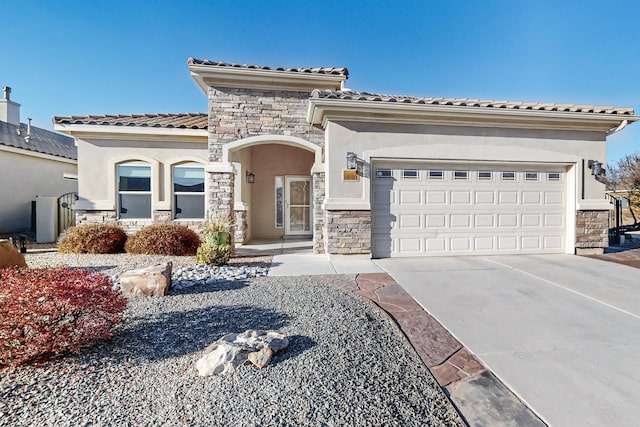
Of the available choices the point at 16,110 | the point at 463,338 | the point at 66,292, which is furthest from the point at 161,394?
the point at 16,110

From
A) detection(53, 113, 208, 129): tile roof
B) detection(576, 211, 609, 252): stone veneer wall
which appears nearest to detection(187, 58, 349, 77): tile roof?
detection(53, 113, 208, 129): tile roof

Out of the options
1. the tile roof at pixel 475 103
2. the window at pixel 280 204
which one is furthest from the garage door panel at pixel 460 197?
the window at pixel 280 204

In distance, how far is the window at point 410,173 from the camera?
769cm

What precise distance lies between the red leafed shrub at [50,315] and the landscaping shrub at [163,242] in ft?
16.2

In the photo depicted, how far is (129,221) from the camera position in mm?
10141

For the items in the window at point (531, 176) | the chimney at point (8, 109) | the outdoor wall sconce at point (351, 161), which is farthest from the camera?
the chimney at point (8, 109)

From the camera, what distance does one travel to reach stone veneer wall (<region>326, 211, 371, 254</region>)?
740cm

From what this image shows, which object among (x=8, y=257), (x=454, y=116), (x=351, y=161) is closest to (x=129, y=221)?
(x=8, y=257)

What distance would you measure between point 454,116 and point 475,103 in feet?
2.18

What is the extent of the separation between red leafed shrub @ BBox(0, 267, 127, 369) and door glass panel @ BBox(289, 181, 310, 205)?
9.05 m

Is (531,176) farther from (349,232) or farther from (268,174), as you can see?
(268,174)

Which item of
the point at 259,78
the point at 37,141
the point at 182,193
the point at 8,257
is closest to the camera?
the point at 8,257

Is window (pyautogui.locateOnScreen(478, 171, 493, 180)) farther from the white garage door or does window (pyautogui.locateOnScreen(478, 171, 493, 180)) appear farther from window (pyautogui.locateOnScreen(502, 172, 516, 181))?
window (pyautogui.locateOnScreen(502, 172, 516, 181))

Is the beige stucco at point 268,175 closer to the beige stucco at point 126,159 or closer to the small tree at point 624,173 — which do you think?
the beige stucco at point 126,159
